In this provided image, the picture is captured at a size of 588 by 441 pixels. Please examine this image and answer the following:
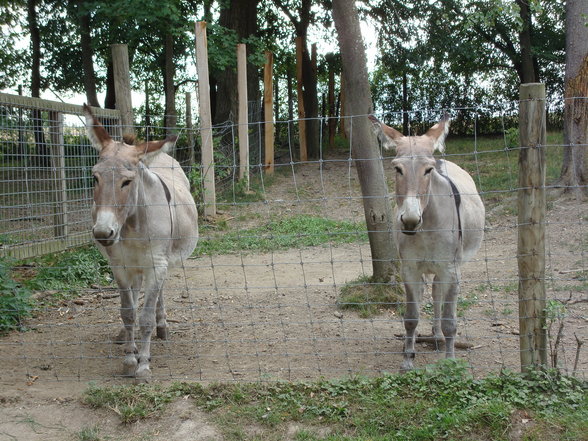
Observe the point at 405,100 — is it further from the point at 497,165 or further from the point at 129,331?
the point at 129,331

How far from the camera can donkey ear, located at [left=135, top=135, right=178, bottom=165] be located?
174 inches

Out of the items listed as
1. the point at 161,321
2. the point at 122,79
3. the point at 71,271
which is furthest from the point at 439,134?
the point at 71,271

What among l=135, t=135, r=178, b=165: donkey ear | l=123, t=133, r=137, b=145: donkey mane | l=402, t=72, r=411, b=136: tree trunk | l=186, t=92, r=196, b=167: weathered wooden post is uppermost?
l=402, t=72, r=411, b=136: tree trunk

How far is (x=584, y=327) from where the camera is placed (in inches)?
212

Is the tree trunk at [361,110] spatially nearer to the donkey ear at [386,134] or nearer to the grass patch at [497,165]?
the donkey ear at [386,134]

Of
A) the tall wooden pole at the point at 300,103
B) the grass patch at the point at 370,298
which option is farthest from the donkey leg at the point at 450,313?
the tall wooden pole at the point at 300,103

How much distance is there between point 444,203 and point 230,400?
87.2 inches

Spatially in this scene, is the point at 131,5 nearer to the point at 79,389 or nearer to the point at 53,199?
the point at 53,199

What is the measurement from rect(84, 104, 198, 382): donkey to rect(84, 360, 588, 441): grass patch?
1.83 feet

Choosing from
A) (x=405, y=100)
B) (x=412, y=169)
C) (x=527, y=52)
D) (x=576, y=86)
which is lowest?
(x=412, y=169)

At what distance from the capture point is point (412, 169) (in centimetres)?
406

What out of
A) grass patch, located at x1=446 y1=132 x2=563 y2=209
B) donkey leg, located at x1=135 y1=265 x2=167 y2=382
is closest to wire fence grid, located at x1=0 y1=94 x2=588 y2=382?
donkey leg, located at x1=135 y1=265 x2=167 y2=382

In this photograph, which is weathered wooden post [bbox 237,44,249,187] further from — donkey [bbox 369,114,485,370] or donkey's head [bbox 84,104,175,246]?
donkey [bbox 369,114,485,370]

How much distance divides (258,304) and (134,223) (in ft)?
7.84
